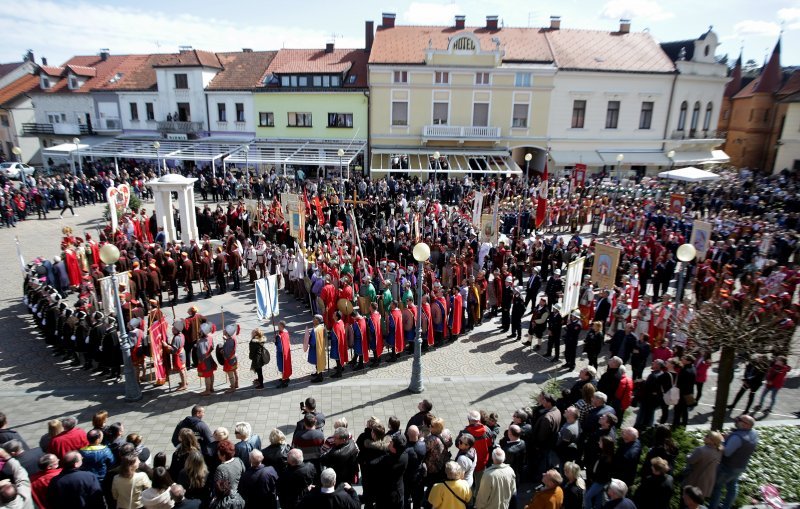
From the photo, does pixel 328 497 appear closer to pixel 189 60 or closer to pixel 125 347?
pixel 125 347

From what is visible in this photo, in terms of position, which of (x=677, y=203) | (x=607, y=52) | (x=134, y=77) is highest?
(x=607, y=52)

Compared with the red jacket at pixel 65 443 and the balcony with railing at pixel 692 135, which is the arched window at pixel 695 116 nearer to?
the balcony with railing at pixel 692 135

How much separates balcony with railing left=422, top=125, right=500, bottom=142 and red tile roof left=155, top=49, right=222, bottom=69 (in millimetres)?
16348

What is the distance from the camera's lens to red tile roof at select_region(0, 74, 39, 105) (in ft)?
137

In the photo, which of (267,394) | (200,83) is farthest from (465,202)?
(200,83)

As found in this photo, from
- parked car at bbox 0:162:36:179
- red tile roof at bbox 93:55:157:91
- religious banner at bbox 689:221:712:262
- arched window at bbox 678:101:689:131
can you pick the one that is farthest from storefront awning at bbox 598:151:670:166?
parked car at bbox 0:162:36:179

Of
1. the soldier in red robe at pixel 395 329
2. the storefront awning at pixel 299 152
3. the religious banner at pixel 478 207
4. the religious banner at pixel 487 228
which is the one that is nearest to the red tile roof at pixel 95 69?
the storefront awning at pixel 299 152

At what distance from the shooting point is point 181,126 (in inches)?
1373

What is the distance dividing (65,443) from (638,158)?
36615 millimetres

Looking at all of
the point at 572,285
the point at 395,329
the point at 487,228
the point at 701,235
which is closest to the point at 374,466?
the point at 395,329

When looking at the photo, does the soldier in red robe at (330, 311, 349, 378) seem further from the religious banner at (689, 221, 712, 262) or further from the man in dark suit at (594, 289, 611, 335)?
the religious banner at (689, 221, 712, 262)

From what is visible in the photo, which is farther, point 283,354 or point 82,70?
point 82,70

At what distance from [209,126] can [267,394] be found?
30.1 meters

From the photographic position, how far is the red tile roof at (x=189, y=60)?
112ft
